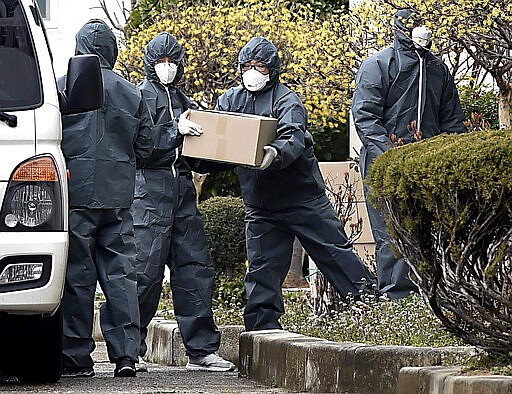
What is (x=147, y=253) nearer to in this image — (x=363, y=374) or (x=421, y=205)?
(x=363, y=374)

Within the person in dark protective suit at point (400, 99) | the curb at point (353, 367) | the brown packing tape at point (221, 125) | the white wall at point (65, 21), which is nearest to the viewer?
the curb at point (353, 367)

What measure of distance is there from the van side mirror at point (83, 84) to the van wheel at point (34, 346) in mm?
1009

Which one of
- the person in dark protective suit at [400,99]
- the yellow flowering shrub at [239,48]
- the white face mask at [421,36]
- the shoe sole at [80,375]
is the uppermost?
the yellow flowering shrub at [239,48]

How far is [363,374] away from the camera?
21.6 ft

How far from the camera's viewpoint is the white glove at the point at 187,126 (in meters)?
8.52

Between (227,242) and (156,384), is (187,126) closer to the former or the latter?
(156,384)

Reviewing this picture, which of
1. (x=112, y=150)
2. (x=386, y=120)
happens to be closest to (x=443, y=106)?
(x=386, y=120)

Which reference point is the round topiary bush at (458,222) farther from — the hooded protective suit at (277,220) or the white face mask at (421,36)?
the white face mask at (421,36)

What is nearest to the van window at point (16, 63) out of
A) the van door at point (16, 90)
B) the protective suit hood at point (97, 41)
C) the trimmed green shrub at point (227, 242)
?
the van door at point (16, 90)

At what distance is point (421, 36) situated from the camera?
9.34 meters

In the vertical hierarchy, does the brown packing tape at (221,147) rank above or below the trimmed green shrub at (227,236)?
above

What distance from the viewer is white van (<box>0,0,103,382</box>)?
6.45 metres

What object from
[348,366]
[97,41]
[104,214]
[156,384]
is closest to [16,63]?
[97,41]

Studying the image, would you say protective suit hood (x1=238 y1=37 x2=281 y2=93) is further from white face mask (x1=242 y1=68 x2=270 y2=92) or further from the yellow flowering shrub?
the yellow flowering shrub
